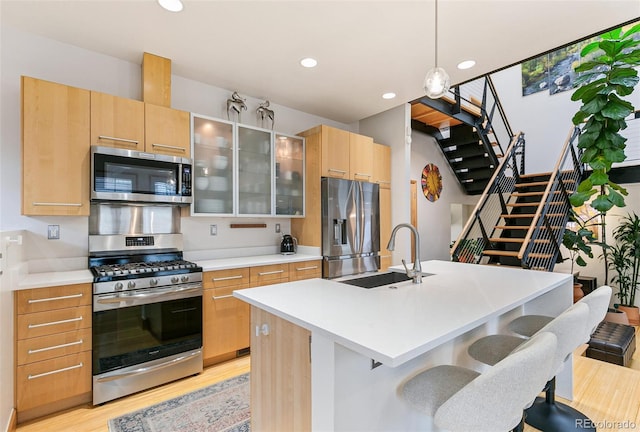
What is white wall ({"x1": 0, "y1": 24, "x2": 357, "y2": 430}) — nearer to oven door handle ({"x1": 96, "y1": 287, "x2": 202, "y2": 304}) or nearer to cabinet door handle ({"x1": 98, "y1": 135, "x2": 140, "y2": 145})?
oven door handle ({"x1": 96, "y1": 287, "x2": 202, "y2": 304})

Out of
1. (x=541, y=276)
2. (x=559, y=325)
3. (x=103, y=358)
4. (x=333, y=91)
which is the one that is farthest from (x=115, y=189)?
(x=541, y=276)

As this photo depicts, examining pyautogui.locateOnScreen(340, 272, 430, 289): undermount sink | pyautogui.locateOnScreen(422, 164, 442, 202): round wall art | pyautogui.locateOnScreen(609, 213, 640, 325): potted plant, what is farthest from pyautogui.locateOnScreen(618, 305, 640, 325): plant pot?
pyautogui.locateOnScreen(340, 272, 430, 289): undermount sink

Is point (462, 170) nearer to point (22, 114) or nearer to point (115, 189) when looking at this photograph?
point (115, 189)

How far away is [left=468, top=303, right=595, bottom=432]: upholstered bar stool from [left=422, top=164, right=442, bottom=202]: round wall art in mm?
4233

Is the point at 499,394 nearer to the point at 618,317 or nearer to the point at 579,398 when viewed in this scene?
the point at 579,398

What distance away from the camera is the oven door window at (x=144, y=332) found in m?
2.21

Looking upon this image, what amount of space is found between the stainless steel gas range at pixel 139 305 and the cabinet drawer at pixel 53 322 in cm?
7

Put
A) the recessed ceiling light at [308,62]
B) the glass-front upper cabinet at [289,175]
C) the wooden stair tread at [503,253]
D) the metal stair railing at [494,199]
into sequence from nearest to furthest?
the recessed ceiling light at [308,62]
the glass-front upper cabinet at [289,175]
the wooden stair tread at [503,253]
the metal stair railing at [494,199]

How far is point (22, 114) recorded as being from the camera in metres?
2.21

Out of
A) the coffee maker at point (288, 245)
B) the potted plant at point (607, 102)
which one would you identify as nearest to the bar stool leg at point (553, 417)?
the potted plant at point (607, 102)

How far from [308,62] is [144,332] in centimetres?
267

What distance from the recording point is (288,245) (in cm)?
374

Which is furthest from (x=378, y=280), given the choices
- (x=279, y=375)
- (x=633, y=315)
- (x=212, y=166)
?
(x=633, y=315)

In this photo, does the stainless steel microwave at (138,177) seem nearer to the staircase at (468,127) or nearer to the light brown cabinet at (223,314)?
the light brown cabinet at (223,314)
